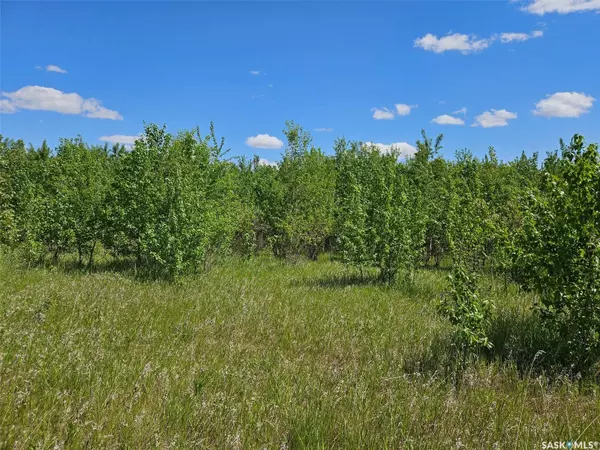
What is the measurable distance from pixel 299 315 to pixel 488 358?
331 centimetres

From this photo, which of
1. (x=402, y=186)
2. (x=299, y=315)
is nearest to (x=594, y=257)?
(x=299, y=315)

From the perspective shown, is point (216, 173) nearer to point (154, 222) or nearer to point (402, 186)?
point (154, 222)

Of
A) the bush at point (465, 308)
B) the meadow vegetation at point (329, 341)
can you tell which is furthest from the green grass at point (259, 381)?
the bush at point (465, 308)

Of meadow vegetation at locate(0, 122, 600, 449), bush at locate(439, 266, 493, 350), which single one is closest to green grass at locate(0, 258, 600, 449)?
meadow vegetation at locate(0, 122, 600, 449)

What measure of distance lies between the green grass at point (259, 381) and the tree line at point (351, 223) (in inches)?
30.5

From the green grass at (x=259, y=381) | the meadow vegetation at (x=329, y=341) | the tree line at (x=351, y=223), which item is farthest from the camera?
the tree line at (x=351, y=223)

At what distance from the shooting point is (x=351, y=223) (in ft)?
38.9

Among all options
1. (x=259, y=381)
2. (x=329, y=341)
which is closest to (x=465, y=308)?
(x=329, y=341)

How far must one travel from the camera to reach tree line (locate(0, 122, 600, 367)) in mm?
5020

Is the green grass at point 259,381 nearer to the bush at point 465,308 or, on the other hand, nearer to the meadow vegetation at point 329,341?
the meadow vegetation at point 329,341

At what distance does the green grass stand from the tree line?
2.54 feet

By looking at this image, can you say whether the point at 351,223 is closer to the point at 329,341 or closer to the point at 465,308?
the point at 329,341

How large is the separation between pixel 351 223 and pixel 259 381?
7.92 m

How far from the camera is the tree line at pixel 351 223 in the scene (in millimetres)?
5020
